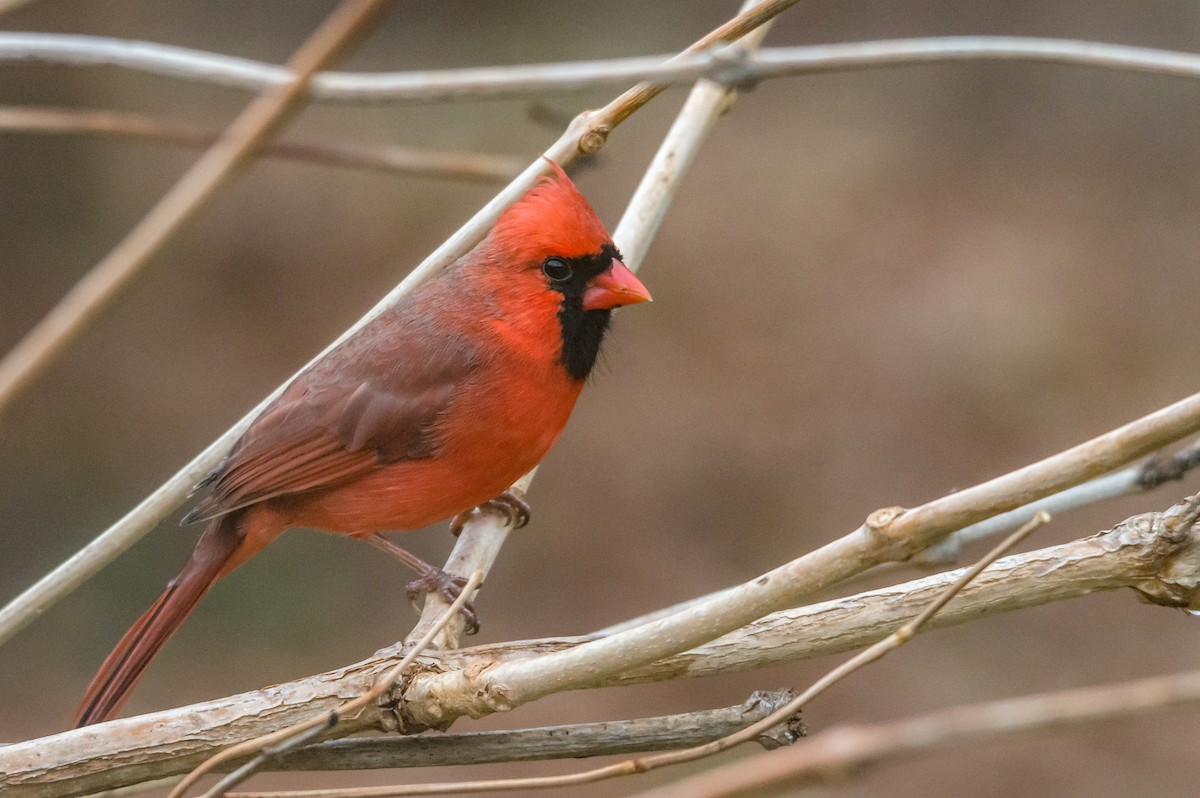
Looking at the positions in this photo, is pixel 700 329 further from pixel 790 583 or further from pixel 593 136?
pixel 790 583

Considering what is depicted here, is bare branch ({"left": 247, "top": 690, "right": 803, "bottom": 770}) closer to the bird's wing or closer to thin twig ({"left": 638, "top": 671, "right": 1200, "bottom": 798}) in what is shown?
thin twig ({"left": 638, "top": 671, "right": 1200, "bottom": 798})

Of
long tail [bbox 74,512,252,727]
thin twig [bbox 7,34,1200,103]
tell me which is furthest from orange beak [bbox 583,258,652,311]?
long tail [bbox 74,512,252,727]

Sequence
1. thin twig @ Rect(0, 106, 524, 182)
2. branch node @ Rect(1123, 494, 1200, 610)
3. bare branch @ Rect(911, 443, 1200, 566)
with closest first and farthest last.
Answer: thin twig @ Rect(0, 106, 524, 182) < bare branch @ Rect(911, 443, 1200, 566) < branch node @ Rect(1123, 494, 1200, 610)

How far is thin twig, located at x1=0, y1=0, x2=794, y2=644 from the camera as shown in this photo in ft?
6.11

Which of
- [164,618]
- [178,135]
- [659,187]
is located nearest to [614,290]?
[659,187]

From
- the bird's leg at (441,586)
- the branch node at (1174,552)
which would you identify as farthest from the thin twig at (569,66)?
the bird's leg at (441,586)

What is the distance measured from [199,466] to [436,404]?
0.95 meters

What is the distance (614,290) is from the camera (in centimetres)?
274

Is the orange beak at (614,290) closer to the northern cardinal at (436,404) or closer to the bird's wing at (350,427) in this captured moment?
the northern cardinal at (436,404)

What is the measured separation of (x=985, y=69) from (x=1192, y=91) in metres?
1.00

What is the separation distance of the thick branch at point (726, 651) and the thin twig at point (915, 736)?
0.82 m

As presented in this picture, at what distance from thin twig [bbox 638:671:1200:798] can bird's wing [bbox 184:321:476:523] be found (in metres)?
2.13

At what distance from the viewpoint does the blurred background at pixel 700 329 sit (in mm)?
5562

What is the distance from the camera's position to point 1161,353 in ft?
18.9
